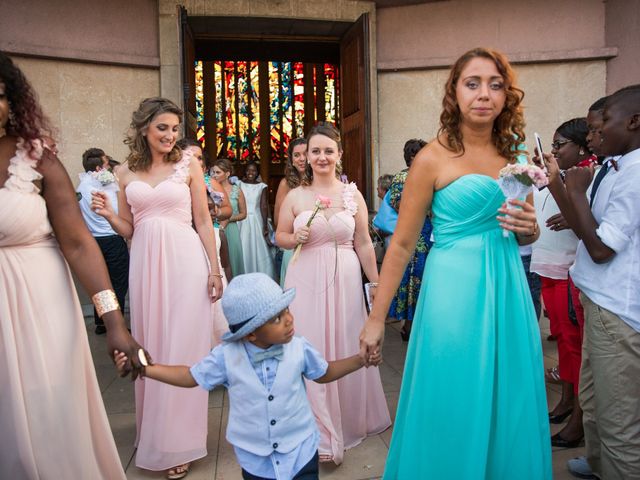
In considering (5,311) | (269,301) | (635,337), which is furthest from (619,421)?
(5,311)

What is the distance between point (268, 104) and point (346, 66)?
25.1 ft

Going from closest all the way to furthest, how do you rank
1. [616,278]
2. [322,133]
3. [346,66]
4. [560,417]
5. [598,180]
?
1. [616,278]
2. [598,180]
3. [322,133]
4. [560,417]
5. [346,66]

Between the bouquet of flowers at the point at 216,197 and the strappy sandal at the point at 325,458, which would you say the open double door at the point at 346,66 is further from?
the strappy sandal at the point at 325,458

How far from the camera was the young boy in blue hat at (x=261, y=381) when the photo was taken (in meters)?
2.33

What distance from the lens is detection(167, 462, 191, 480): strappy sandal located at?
12.1ft

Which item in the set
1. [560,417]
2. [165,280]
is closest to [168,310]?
[165,280]

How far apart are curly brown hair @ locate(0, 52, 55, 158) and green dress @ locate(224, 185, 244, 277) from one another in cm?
621

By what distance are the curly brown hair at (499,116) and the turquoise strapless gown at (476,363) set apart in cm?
26

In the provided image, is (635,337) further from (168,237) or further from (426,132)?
(426,132)

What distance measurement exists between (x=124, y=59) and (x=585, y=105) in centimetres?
732

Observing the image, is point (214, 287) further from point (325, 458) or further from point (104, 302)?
point (104, 302)

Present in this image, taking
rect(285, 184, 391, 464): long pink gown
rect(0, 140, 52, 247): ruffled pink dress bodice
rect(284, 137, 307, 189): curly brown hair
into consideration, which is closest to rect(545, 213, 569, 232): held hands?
rect(285, 184, 391, 464): long pink gown

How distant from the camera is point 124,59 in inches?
352

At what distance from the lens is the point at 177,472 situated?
3.70 metres
